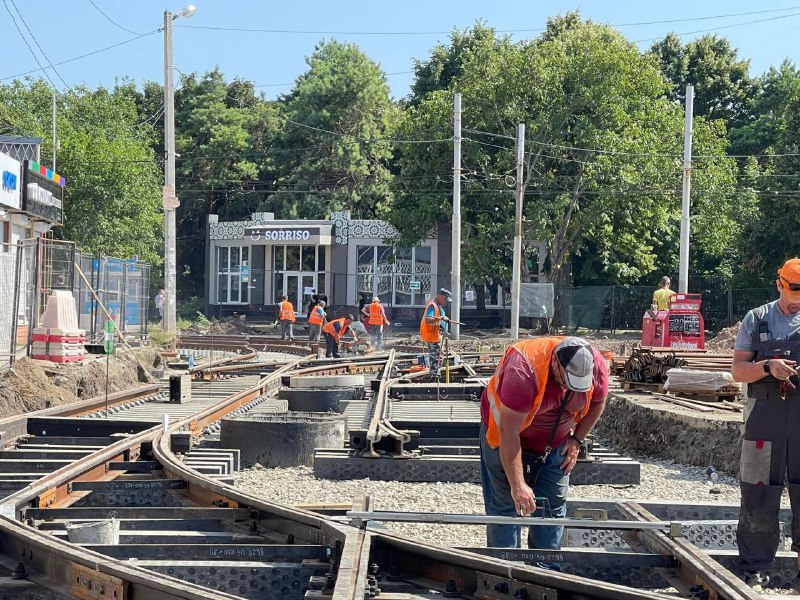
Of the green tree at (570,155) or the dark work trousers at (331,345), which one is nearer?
the dark work trousers at (331,345)

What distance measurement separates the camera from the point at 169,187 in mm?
34281

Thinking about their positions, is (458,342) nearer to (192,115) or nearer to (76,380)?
(76,380)

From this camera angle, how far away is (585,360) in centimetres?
532

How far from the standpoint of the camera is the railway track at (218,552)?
16.1 ft

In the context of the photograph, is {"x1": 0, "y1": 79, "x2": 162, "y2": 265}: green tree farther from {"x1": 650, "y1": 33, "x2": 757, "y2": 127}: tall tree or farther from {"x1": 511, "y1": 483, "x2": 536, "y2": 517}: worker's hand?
{"x1": 511, "y1": 483, "x2": 536, "y2": 517}: worker's hand

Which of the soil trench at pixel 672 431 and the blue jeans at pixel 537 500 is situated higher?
the blue jeans at pixel 537 500

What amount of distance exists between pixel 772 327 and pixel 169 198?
29.2 m

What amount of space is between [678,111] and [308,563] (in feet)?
144

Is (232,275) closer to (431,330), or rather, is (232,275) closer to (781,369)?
(431,330)

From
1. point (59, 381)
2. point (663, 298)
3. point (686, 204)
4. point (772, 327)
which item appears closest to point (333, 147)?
point (686, 204)

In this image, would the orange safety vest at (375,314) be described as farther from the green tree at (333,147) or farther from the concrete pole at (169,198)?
the green tree at (333,147)

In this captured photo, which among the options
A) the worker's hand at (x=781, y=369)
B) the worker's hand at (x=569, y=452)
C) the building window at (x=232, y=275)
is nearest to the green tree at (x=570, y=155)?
the building window at (x=232, y=275)

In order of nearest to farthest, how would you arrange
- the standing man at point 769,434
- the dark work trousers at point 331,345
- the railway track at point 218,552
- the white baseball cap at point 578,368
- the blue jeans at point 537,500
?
1. the railway track at point 218,552
2. the white baseball cap at point 578,368
3. the blue jeans at point 537,500
4. the standing man at point 769,434
5. the dark work trousers at point 331,345

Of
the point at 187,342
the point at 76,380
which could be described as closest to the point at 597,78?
the point at 187,342
